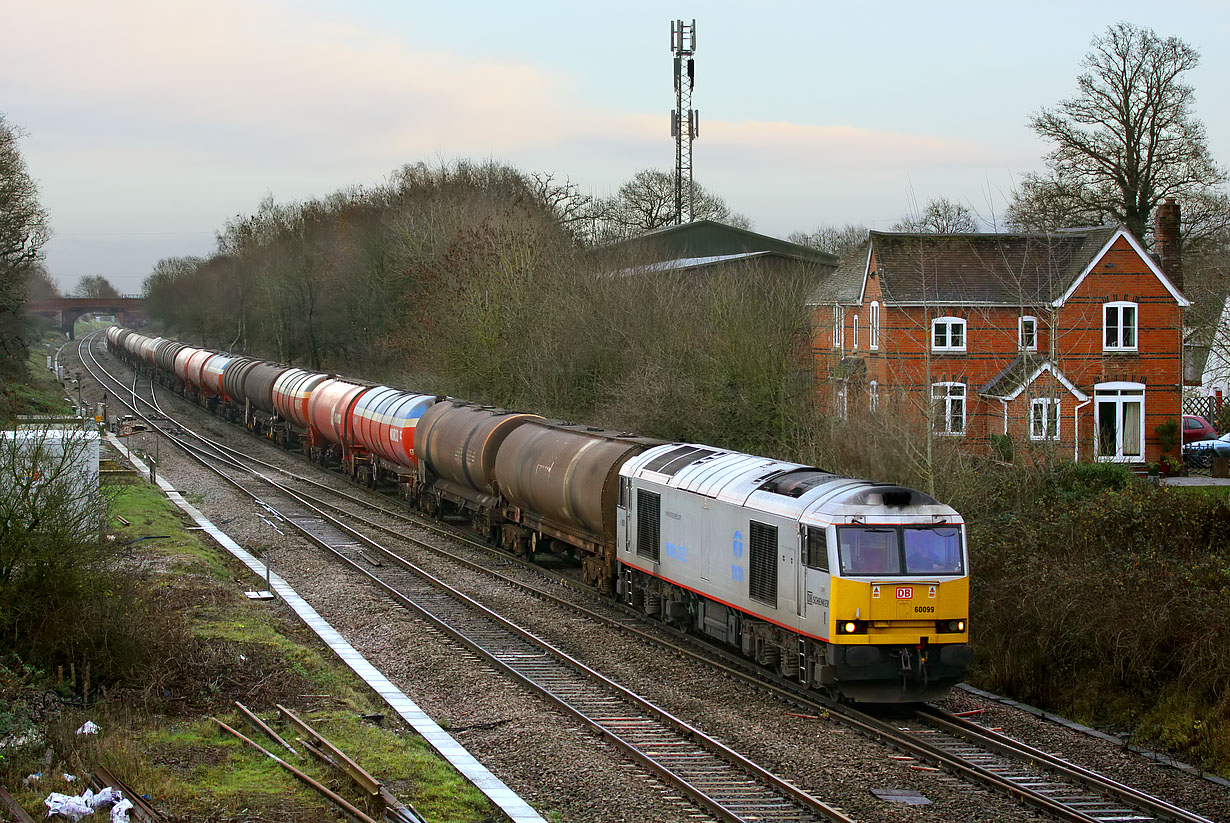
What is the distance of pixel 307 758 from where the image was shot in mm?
11492

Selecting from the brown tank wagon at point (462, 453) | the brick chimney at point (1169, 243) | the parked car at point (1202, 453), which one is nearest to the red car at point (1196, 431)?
the parked car at point (1202, 453)

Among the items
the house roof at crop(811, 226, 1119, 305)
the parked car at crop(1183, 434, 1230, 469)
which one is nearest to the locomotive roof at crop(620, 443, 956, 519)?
the house roof at crop(811, 226, 1119, 305)

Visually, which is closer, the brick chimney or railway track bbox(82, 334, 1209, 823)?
railway track bbox(82, 334, 1209, 823)

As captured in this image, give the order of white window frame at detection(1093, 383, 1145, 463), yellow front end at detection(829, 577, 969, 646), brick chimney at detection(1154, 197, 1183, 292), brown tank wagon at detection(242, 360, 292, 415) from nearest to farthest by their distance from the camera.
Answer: yellow front end at detection(829, 577, 969, 646)
white window frame at detection(1093, 383, 1145, 463)
brick chimney at detection(1154, 197, 1183, 292)
brown tank wagon at detection(242, 360, 292, 415)

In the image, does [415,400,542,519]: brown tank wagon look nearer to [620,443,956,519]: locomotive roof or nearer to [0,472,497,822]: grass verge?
[620,443,956,519]: locomotive roof

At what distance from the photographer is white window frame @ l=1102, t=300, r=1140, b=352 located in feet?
115

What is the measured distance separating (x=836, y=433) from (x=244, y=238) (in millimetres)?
92904

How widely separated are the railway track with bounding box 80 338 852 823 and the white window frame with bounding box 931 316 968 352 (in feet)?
62.0

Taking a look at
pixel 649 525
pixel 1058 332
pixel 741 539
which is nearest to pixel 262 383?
pixel 1058 332

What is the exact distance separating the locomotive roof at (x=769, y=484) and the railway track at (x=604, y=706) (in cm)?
310

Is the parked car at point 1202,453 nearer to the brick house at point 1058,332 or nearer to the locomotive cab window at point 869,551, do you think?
the brick house at point 1058,332

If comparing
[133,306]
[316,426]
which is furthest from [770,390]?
[133,306]

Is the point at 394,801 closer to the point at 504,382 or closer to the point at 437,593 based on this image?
the point at 437,593

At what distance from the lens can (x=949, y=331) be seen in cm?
3594
